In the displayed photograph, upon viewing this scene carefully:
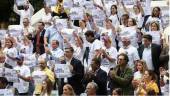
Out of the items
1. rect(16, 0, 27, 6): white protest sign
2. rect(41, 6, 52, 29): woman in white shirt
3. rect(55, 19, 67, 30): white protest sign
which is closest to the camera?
rect(55, 19, 67, 30): white protest sign

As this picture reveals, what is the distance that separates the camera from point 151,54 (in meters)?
17.5

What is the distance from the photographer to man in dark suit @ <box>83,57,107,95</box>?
53.1ft

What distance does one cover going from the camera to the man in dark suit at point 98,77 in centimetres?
1617

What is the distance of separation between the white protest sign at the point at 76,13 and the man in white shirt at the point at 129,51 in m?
2.78

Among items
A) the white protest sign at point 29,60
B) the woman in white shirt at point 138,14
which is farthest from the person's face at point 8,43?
the woman in white shirt at point 138,14

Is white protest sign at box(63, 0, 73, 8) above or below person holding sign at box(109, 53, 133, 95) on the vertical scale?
above

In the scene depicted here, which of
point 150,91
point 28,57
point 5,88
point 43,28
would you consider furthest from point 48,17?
point 150,91

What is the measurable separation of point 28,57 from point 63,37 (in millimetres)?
1189

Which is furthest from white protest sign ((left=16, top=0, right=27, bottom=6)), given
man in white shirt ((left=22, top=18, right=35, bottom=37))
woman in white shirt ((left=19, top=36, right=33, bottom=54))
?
woman in white shirt ((left=19, top=36, right=33, bottom=54))

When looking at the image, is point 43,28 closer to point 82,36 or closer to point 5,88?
point 82,36

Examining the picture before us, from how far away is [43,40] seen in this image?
67.0ft

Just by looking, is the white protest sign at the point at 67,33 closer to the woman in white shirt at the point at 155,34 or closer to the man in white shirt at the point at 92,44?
the man in white shirt at the point at 92,44

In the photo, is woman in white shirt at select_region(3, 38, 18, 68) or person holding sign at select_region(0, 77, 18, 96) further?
woman in white shirt at select_region(3, 38, 18, 68)

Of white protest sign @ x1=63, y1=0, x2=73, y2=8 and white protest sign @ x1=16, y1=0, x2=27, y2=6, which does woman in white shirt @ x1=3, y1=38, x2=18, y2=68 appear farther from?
white protest sign @ x1=16, y1=0, x2=27, y2=6
